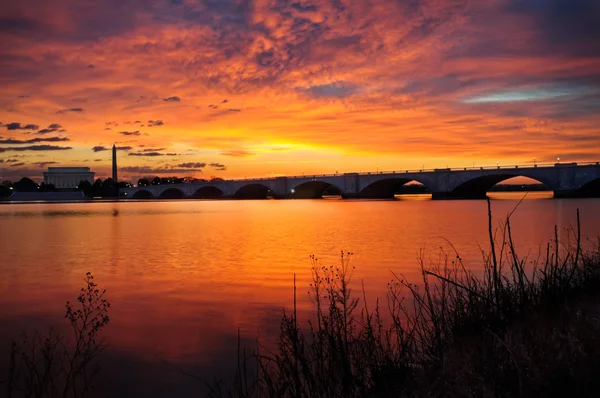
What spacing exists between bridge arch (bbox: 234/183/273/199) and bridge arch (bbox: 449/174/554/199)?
5788cm

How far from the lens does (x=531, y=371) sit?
17.8 ft

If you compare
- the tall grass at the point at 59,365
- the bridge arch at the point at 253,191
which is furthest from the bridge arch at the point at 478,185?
the tall grass at the point at 59,365

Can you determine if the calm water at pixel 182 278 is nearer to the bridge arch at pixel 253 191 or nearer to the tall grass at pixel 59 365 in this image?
the tall grass at pixel 59 365

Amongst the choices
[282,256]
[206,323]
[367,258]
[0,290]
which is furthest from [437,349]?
[282,256]

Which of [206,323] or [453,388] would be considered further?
[206,323]

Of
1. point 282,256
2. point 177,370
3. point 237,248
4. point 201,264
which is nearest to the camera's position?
point 177,370

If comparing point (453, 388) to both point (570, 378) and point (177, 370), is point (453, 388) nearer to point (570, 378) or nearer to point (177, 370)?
point (570, 378)

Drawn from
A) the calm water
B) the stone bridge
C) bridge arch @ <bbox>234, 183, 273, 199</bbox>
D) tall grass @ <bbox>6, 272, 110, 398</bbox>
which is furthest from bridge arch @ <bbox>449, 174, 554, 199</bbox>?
tall grass @ <bbox>6, 272, 110, 398</bbox>

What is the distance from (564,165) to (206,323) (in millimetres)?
104955

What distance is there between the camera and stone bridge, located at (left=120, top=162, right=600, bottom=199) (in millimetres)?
102131

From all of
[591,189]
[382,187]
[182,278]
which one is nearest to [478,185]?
[591,189]

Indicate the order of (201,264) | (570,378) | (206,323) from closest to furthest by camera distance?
1. (570,378)
2. (206,323)
3. (201,264)

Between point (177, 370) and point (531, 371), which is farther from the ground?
point (531, 371)

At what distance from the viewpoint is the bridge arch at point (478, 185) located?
4199 inches
